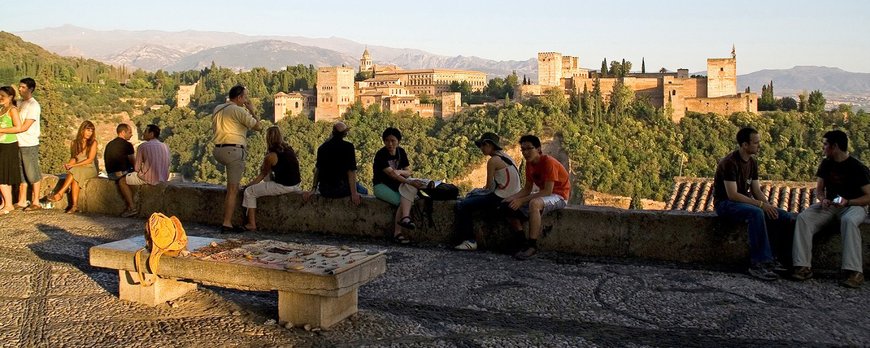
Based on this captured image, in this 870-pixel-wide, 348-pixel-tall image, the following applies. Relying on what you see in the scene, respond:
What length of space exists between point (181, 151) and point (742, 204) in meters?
73.8

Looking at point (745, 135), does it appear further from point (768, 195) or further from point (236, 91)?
point (768, 195)

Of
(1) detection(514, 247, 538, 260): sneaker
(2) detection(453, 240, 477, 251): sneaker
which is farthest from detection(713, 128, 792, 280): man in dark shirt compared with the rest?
(2) detection(453, 240, 477, 251): sneaker

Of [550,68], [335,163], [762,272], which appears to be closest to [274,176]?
[335,163]

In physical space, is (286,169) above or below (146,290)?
above

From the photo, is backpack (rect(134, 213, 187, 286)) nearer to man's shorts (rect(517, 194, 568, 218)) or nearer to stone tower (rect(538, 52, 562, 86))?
man's shorts (rect(517, 194, 568, 218))

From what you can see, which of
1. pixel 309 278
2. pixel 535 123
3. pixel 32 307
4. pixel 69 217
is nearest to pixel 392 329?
pixel 309 278

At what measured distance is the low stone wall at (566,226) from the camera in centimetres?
597

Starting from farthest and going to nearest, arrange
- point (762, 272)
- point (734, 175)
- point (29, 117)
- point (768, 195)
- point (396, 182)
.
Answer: point (768, 195), point (29, 117), point (396, 182), point (734, 175), point (762, 272)

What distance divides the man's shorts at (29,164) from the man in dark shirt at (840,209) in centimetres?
761

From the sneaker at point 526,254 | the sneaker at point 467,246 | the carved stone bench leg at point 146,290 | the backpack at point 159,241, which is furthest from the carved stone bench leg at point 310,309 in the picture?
the sneaker at point 467,246

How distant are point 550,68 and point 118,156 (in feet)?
238

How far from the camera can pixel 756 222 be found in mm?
5625

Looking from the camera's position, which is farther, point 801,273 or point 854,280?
point 801,273

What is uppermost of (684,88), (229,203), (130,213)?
(684,88)
